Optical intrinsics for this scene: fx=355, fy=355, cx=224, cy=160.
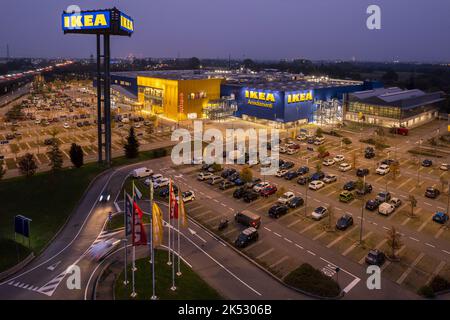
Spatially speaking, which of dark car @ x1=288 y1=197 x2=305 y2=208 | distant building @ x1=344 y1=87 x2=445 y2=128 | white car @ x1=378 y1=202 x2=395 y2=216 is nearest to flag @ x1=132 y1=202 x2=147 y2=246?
dark car @ x1=288 y1=197 x2=305 y2=208

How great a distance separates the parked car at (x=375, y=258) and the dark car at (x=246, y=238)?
8.33 m

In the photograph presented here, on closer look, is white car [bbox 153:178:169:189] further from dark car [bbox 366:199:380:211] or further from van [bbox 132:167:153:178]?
dark car [bbox 366:199:380:211]

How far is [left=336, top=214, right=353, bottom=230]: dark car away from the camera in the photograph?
30031 millimetres

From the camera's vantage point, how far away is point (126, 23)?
43.2 metres

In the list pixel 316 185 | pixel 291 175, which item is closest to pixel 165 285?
pixel 316 185

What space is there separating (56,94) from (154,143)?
80.6 meters

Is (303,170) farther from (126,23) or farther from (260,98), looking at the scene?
(260,98)

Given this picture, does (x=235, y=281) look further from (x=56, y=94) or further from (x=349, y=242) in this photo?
(x=56, y=94)

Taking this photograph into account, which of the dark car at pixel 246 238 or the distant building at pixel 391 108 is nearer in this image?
the dark car at pixel 246 238

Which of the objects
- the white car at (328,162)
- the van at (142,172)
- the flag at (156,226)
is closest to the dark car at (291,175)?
the white car at (328,162)

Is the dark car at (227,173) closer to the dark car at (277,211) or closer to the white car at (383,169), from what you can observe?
the dark car at (277,211)

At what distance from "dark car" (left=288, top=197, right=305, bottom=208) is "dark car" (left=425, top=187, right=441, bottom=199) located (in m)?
13.7

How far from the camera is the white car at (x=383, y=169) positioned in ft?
146

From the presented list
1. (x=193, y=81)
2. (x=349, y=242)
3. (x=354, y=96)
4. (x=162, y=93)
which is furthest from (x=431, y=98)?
(x=349, y=242)
